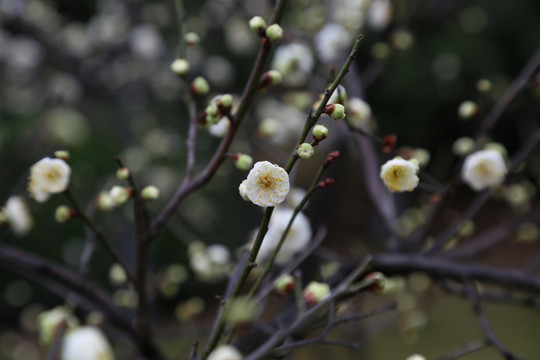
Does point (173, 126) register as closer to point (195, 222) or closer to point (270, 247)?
point (195, 222)

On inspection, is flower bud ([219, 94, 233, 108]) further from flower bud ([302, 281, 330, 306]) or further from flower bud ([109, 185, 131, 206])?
flower bud ([302, 281, 330, 306])

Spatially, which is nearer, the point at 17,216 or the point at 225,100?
the point at 225,100

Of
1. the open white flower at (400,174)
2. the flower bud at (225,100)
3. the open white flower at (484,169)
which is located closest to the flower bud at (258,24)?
the flower bud at (225,100)

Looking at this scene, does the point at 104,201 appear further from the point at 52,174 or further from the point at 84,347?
the point at 84,347

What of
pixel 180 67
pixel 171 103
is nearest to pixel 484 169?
pixel 180 67

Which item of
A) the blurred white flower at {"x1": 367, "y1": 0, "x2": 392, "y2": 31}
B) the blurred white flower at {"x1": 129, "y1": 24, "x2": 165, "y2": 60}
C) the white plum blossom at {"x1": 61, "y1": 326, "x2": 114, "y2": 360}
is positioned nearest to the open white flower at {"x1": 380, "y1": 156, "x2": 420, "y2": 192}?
the white plum blossom at {"x1": 61, "y1": 326, "x2": 114, "y2": 360}

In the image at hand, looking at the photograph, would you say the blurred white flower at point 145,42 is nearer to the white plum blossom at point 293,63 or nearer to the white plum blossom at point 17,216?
the white plum blossom at point 293,63

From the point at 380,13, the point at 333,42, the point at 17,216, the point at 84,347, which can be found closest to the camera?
the point at 84,347
